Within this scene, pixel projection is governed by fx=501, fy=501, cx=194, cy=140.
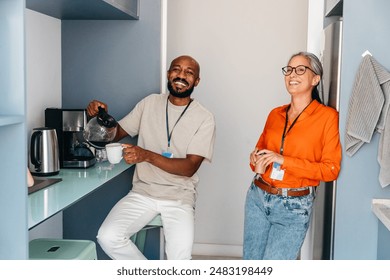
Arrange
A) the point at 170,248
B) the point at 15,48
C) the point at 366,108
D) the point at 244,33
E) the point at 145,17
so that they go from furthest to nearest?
the point at 244,33 → the point at 145,17 → the point at 170,248 → the point at 366,108 → the point at 15,48

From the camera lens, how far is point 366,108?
1.58m

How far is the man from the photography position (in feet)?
6.87

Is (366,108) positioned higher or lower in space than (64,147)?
higher

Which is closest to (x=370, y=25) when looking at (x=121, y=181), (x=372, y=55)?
(x=372, y=55)

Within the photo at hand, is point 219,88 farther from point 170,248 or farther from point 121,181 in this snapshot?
point 170,248

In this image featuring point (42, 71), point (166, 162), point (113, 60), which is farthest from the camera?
point (113, 60)

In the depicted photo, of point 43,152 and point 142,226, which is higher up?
point 43,152

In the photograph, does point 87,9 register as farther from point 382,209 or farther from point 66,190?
point 382,209

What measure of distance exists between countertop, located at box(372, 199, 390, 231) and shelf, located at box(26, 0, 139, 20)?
4.10 feet

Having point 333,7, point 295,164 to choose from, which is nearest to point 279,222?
point 295,164

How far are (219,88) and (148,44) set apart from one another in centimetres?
64

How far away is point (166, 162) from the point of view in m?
2.14

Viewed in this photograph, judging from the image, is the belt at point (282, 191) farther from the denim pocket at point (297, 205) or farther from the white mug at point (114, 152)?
the white mug at point (114, 152)

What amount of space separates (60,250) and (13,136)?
597 millimetres
